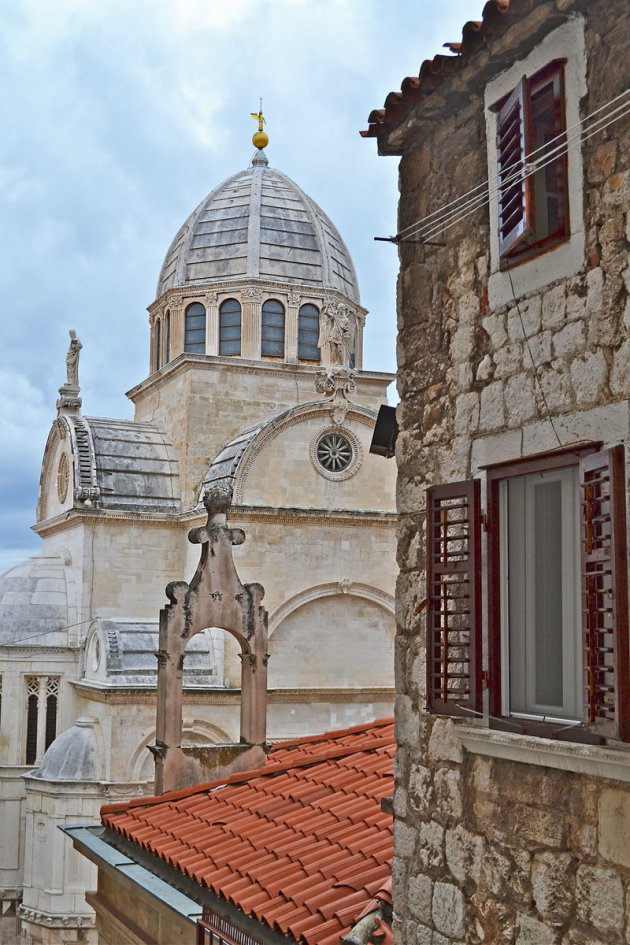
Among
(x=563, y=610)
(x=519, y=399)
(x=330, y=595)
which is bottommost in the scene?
(x=330, y=595)

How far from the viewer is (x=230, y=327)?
93.5 ft

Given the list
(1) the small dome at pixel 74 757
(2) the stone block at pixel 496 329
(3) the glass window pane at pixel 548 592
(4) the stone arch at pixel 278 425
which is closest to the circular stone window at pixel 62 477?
(4) the stone arch at pixel 278 425

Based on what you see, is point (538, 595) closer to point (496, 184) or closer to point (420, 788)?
point (420, 788)

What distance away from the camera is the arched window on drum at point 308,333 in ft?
94.0

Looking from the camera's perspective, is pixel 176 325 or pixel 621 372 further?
pixel 176 325

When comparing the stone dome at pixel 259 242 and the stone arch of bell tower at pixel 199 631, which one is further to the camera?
the stone dome at pixel 259 242

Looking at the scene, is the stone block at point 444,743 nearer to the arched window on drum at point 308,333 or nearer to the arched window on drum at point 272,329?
the arched window on drum at point 272,329

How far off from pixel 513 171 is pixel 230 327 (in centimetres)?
2393

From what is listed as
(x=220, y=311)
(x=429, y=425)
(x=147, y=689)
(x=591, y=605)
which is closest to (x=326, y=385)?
(x=220, y=311)

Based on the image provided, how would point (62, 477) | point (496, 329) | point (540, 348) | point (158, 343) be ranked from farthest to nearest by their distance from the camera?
point (158, 343), point (62, 477), point (496, 329), point (540, 348)

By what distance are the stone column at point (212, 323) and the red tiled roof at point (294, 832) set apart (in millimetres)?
18172

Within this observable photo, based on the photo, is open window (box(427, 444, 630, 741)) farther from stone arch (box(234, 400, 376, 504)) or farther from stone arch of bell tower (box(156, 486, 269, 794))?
stone arch (box(234, 400, 376, 504))

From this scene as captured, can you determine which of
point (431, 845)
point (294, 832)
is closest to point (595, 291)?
point (431, 845)

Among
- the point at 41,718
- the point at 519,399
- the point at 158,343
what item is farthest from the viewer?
the point at 158,343
